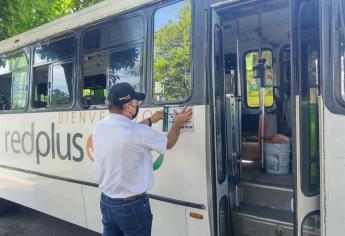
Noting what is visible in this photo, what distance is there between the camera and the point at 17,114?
617 centimetres

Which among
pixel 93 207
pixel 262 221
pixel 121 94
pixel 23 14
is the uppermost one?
pixel 23 14

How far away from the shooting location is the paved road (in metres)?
6.40

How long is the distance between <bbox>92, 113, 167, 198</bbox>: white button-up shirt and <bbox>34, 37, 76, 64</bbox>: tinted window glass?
2.00 metres

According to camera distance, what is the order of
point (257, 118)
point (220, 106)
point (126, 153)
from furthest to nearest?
point (257, 118)
point (220, 106)
point (126, 153)

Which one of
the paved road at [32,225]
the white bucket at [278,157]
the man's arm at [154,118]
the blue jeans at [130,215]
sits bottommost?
the paved road at [32,225]

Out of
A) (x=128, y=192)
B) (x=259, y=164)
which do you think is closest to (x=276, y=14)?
(x=259, y=164)

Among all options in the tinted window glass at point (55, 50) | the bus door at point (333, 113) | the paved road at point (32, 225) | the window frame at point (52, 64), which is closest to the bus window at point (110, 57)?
the window frame at point (52, 64)

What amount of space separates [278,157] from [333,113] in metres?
1.56

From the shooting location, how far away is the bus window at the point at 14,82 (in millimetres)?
6078

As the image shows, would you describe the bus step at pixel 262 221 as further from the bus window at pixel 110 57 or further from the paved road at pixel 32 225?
the paved road at pixel 32 225

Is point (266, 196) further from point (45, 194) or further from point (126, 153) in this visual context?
point (45, 194)

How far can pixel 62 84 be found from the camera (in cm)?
529

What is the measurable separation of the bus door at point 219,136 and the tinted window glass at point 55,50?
2084 millimetres

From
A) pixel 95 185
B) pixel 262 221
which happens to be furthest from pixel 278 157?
pixel 95 185
